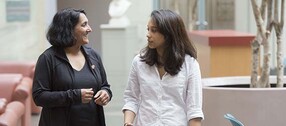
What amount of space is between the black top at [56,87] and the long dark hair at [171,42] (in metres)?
0.51

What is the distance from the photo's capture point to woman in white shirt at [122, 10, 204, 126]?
11.4ft

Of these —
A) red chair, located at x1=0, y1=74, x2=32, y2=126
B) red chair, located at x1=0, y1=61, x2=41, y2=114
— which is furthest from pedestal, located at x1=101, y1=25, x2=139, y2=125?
red chair, located at x1=0, y1=74, x2=32, y2=126

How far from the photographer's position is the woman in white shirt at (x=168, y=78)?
3.46 meters

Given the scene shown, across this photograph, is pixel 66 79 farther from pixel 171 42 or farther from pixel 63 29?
pixel 171 42

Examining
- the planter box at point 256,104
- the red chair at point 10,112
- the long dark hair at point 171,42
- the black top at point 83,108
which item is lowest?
the red chair at point 10,112

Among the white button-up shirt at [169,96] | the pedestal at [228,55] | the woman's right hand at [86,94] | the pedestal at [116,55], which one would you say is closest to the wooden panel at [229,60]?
the pedestal at [228,55]

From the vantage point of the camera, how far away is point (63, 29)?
3.87m

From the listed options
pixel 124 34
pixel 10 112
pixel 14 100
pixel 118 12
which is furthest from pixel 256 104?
pixel 118 12

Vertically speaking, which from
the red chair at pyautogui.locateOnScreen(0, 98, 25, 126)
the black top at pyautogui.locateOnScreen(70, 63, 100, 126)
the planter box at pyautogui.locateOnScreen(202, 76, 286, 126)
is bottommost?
the red chair at pyautogui.locateOnScreen(0, 98, 25, 126)

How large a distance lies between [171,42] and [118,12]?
22.4 feet

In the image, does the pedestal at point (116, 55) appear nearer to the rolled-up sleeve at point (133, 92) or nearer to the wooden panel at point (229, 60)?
the wooden panel at point (229, 60)

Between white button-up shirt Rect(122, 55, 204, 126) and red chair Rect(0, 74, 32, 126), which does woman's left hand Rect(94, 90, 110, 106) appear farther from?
red chair Rect(0, 74, 32, 126)

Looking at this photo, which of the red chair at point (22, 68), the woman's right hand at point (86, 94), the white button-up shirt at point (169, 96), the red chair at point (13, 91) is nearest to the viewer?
the white button-up shirt at point (169, 96)

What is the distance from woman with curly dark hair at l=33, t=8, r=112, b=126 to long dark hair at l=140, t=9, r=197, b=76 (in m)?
0.48
